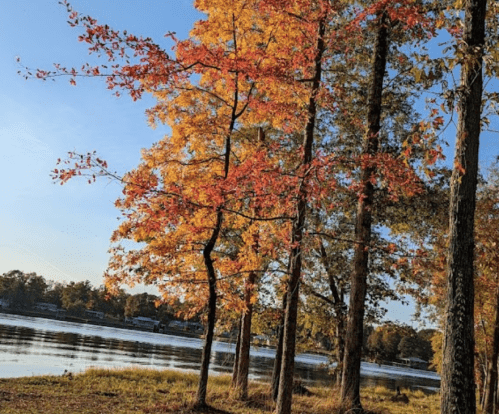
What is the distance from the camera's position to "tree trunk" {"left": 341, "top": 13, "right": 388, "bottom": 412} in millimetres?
12970

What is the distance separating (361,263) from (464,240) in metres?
6.25

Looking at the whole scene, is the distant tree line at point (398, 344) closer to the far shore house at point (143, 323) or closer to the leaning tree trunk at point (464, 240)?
the leaning tree trunk at point (464, 240)

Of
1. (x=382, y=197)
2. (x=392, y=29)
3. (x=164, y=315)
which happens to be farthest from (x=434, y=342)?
(x=164, y=315)

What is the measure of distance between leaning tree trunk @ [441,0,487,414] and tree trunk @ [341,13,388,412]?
4691mm

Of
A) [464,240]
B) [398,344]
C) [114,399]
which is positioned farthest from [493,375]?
[398,344]

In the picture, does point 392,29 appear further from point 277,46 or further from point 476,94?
point 476,94

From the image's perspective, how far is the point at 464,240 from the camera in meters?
7.34

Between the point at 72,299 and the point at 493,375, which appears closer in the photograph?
the point at 493,375

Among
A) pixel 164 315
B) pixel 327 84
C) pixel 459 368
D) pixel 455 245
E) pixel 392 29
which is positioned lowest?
pixel 164 315

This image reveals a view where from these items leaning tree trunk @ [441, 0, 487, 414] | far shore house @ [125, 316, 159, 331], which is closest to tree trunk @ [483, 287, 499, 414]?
leaning tree trunk @ [441, 0, 487, 414]

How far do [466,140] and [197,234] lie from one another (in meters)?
8.49

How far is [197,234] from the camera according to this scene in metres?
14.2

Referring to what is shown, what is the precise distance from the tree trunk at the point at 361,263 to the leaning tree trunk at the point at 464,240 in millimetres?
4691

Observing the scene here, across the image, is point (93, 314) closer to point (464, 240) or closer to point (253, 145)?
point (253, 145)
